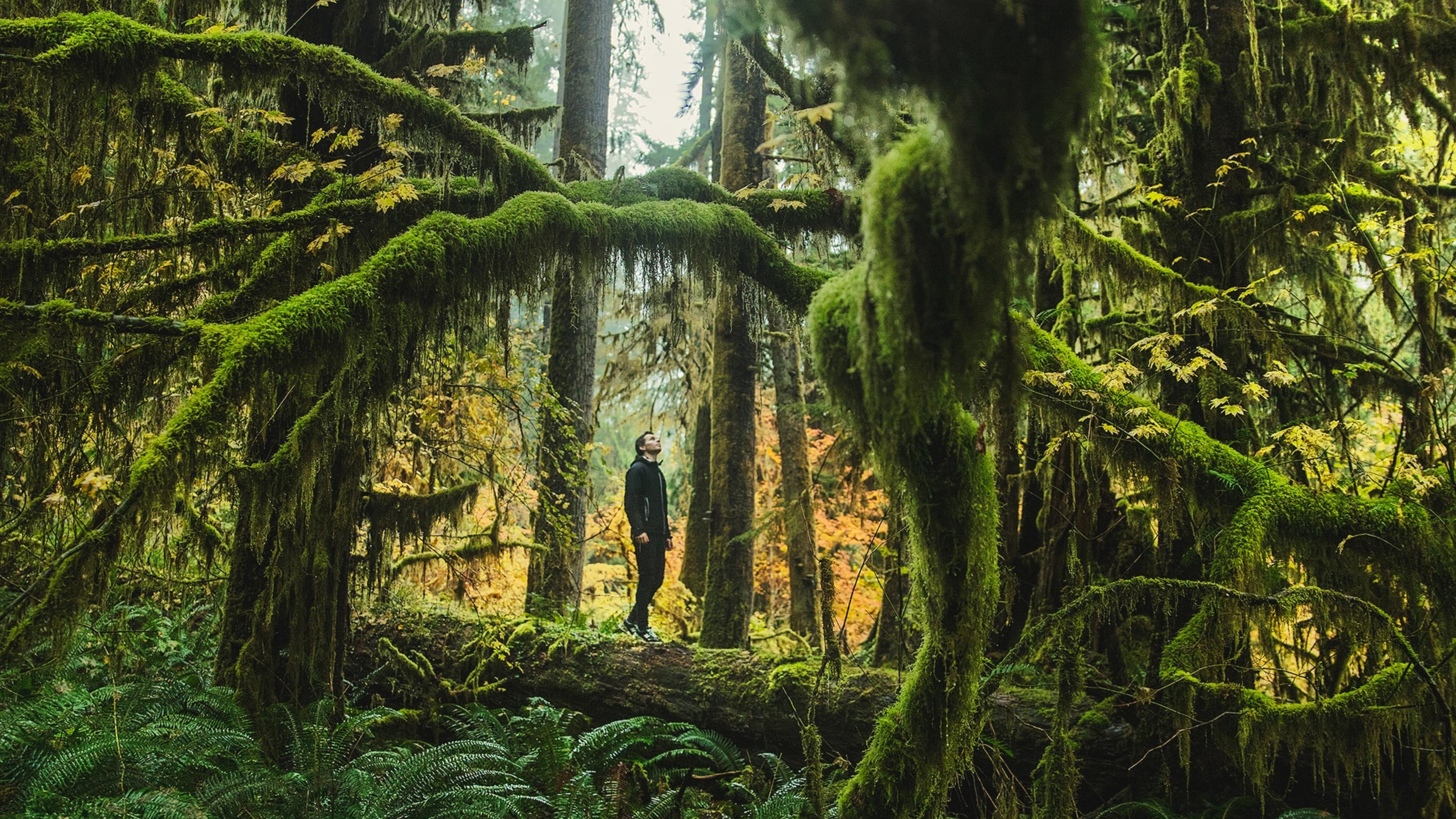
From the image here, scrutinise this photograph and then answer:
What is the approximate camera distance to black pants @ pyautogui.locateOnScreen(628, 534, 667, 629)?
28.9ft

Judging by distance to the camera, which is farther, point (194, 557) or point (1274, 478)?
point (194, 557)

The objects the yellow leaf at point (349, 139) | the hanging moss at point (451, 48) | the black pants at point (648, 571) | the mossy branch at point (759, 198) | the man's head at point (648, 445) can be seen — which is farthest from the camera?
the man's head at point (648, 445)

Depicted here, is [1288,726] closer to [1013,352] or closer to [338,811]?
[1013,352]

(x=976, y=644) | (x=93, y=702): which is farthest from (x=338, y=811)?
(x=976, y=644)

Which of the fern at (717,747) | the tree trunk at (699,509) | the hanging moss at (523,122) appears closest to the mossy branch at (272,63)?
the hanging moss at (523,122)

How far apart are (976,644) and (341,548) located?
4503 millimetres

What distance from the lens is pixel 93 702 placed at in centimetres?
470

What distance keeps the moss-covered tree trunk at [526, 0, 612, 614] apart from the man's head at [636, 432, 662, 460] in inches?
24.7

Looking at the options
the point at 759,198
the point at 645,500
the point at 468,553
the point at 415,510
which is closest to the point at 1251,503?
the point at 759,198

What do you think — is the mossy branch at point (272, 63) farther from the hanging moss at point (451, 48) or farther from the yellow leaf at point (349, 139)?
the hanging moss at point (451, 48)

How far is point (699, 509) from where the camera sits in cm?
1284

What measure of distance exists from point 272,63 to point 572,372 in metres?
5.04

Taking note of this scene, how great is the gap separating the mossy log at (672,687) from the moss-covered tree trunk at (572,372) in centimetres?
100

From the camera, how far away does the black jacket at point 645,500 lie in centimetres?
898
